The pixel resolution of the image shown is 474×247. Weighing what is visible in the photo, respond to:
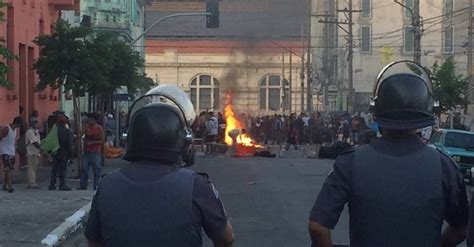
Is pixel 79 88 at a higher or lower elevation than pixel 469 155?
higher

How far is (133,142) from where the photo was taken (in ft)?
14.5

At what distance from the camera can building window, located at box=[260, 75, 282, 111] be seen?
4540cm

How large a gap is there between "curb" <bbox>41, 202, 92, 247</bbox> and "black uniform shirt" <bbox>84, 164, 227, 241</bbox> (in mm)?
8524

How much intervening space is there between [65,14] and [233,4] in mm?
7352

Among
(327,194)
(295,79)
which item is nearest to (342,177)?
(327,194)

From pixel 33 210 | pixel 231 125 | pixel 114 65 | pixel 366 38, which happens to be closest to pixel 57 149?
pixel 33 210

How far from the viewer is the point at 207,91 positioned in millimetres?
43906

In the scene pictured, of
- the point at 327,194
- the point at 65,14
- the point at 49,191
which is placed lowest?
the point at 49,191

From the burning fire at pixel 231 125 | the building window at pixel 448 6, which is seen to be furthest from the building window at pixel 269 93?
the building window at pixel 448 6

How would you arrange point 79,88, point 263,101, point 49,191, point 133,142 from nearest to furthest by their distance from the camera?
1. point 133,142
2. point 49,191
3. point 79,88
4. point 263,101

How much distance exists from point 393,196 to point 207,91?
39.5 metres

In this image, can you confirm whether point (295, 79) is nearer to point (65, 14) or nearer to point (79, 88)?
point (65, 14)

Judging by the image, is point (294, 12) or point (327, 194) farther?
point (294, 12)

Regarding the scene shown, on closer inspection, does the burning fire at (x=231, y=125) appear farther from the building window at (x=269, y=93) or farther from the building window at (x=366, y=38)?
the building window at (x=366, y=38)
